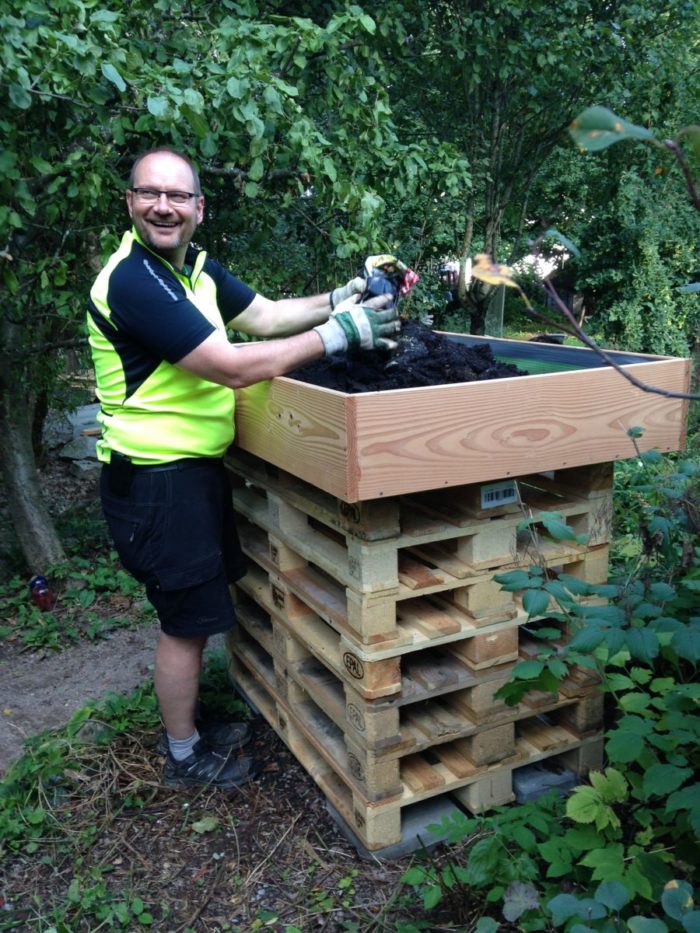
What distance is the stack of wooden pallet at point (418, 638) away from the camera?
2135mm

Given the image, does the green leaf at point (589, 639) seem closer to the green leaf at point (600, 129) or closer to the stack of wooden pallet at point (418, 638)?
the stack of wooden pallet at point (418, 638)

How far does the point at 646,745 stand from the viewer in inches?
75.9

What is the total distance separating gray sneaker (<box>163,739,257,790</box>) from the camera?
108 inches

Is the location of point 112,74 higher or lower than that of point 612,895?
higher

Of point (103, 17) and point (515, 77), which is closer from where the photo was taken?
point (103, 17)

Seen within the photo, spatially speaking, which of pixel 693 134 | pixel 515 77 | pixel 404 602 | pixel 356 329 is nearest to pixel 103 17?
pixel 356 329

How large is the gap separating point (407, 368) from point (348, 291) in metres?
0.57

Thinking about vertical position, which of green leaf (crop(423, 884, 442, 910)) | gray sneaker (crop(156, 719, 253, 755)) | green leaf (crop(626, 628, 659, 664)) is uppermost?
green leaf (crop(626, 628, 659, 664))

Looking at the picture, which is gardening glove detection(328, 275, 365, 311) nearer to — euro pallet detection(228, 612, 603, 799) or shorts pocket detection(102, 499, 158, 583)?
shorts pocket detection(102, 499, 158, 583)

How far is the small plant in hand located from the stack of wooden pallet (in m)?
1.81

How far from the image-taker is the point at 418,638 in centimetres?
217

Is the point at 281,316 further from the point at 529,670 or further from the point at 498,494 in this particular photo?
the point at 529,670

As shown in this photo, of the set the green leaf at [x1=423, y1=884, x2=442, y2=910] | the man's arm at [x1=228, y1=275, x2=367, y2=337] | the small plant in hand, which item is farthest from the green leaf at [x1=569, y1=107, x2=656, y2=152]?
the small plant in hand

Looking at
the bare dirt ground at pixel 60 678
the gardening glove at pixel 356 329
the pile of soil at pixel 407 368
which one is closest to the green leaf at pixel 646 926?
the pile of soil at pixel 407 368
